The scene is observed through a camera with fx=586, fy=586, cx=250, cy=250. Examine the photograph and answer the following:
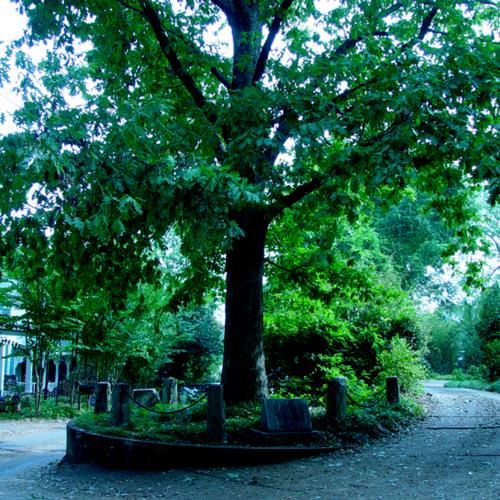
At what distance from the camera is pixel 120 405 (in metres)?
10.7

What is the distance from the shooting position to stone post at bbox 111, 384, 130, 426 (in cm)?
1068

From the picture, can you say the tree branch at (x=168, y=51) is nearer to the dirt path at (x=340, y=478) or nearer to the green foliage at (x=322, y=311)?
the green foliage at (x=322, y=311)

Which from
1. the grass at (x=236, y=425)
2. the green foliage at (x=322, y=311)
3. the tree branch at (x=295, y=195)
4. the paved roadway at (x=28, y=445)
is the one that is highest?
the tree branch at (x=295, y=195)

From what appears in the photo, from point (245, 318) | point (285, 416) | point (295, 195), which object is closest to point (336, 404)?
point (285, 416)

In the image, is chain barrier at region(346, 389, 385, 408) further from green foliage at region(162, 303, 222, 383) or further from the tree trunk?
green foliage at region(162, 303, 222, 383)

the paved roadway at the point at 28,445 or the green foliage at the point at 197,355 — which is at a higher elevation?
the green foliage at the point at 197,355

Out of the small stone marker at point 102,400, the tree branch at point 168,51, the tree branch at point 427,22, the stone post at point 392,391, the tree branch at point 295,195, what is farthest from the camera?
the small stone marker at point 102,400

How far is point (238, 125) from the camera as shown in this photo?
9.77 meters

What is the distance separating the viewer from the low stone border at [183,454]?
891 centimetres

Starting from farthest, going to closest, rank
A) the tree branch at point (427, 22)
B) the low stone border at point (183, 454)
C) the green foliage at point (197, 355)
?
1. the green foliage at point (197, 355)
2. the tree branch at point (427, 22)
3. the low stone border at point (183, 454)

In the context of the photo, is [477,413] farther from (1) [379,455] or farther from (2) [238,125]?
(2) [238,125]

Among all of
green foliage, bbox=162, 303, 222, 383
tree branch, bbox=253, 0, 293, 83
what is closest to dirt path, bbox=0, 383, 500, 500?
tree branch, bbox=253, 0, 293, 83

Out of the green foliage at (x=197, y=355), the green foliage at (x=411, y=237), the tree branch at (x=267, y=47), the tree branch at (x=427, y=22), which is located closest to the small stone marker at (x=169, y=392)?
the tree branch at (x=267, y=47)

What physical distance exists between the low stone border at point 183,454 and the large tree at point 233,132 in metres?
2.08
